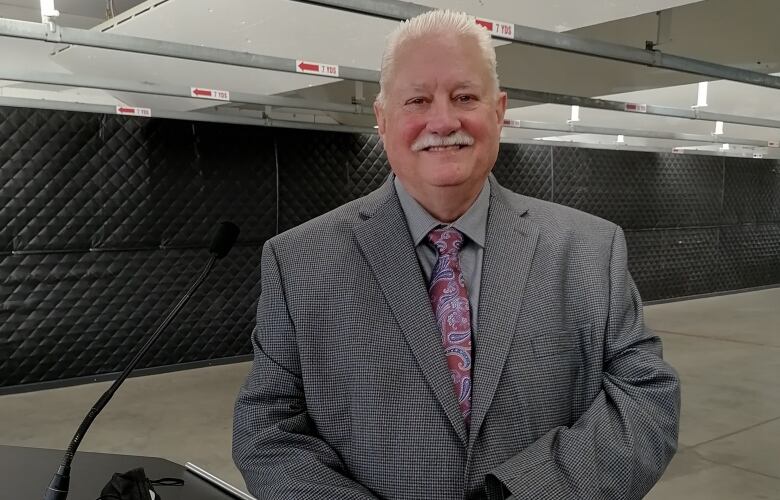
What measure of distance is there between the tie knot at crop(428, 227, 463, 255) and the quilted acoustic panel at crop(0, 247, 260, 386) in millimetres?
5084

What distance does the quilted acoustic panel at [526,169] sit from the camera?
8.25 meters

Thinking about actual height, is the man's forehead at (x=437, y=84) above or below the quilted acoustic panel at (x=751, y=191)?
above

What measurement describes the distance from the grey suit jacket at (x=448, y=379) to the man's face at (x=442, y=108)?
0.14 metres

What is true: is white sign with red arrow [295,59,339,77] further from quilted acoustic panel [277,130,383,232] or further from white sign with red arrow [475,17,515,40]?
quilted acoustic panel [277,130,383,232]

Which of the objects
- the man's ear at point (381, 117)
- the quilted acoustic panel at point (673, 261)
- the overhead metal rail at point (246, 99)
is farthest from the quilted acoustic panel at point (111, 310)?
the quilted acoustic panel at point (673, 261)

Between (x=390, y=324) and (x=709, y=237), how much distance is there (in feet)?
34.0

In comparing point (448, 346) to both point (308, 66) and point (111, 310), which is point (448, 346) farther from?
point (111, 310)

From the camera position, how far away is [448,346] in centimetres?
115

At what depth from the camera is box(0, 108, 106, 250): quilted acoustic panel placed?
17.4 feet

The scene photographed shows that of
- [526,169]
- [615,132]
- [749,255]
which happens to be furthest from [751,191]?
[615,132]

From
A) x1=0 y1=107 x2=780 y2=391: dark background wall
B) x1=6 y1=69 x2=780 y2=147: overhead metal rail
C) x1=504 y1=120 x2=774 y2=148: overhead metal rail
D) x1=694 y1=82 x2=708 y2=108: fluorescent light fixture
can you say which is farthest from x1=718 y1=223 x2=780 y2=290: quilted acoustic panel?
x1=0 y1=107 x2=780 y2=391: dark background wall

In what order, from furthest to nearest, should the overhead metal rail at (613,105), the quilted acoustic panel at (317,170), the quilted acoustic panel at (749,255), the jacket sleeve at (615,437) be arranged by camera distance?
the quilted acoustic panel at (749,255) < the quilted acoustic panel at (317,170) < the overhead metal rail at (613,105) < the jacket sleeve at (615,437)

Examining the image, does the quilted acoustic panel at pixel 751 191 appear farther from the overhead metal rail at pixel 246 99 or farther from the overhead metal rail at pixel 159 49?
the overhead metal rail at pixel 159 49

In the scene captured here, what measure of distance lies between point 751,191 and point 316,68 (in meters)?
9.62
